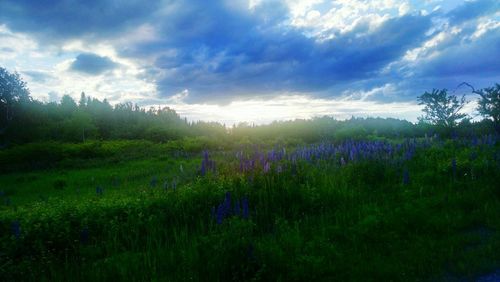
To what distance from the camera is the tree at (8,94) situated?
63.3 metres

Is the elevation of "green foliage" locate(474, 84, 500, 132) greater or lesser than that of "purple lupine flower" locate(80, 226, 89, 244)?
greater

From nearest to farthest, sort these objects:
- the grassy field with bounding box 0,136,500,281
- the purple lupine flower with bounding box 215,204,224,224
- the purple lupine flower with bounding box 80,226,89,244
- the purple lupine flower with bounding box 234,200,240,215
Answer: the grassy field with bounding box 0,136,500,281 < the purple lupine flower with bounding box 215,204,224,224 < the purple lupine flower with bounding box 80,226,89,244 < the purple lupine flower with bounding box 234,200,240,215

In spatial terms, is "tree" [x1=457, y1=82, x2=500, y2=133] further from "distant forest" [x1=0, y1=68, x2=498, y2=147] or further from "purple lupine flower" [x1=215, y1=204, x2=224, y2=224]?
"purple lupine flower" [x1=215, y1=204, x2=224, y2=224]

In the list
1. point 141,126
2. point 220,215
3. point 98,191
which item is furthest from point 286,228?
point 141,126

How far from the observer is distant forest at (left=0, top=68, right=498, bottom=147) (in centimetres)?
2100

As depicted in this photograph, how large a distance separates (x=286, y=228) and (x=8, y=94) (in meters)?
74.3

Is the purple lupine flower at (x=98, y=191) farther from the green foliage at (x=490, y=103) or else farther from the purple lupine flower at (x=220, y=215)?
the green foliage at (x=490, y=103)

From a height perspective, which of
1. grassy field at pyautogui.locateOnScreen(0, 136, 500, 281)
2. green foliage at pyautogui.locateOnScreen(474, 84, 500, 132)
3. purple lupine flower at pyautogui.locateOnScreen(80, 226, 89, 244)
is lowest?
purple lupine flower at pyautogui.locateOnScreen(80, 226, 89, 244)

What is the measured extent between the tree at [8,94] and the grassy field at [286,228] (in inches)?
2634

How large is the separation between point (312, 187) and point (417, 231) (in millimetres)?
2801

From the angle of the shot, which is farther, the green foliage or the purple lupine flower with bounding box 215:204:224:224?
the green foliage

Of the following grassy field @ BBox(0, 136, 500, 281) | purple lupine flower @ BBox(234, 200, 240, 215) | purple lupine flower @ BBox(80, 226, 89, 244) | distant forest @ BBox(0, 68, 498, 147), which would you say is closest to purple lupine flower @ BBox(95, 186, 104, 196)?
grassy field @ BBox(0, 136, 500, 281)

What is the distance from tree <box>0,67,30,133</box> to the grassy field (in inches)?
2634

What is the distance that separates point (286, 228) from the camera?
244 inches
